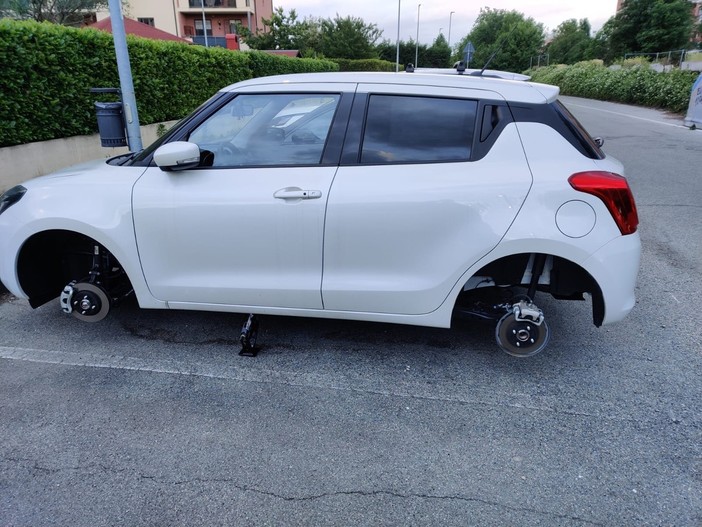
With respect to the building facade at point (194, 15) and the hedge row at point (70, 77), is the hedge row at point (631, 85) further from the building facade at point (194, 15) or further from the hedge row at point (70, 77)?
the building facade at point (194, 15)

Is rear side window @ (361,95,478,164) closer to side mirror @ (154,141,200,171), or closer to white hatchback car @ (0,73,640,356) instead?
white hatchback car @ (0,73,640,356)

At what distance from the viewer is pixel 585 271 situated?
118 inches

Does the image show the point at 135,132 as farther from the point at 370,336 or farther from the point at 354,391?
the point at 354,391

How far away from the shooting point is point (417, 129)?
10.2ft

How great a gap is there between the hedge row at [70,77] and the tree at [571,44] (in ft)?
172

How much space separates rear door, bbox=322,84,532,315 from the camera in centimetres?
293

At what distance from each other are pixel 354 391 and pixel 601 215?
1.74 metres

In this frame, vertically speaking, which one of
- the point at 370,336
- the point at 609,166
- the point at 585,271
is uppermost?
the point at 609,166

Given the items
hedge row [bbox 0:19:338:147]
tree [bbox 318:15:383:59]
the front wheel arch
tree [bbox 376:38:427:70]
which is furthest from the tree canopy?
the front wheel arch

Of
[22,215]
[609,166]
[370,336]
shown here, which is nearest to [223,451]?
[370,336]

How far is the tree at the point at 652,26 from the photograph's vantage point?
36.6 m

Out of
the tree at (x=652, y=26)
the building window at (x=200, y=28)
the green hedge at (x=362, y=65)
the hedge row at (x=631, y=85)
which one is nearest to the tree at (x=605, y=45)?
the tree at (x=652, y=26)

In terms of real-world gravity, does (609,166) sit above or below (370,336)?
above

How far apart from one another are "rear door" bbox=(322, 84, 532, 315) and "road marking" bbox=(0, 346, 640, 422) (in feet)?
1.52
